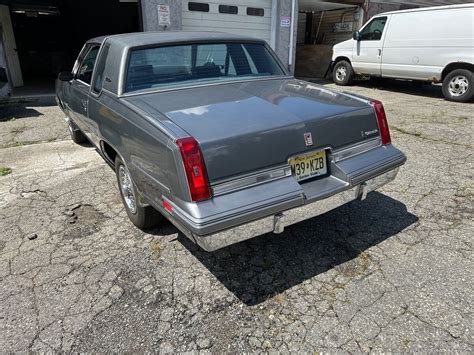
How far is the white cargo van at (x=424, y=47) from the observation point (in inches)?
317

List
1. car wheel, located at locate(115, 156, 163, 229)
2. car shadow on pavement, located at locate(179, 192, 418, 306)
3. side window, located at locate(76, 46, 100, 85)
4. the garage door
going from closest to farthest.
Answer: car shadow on pavement, located at locate(179, 192, 418, 306) < car wheel, located at locate(115, 156, 163, 229) < side window, located at locate(76, 46, 100, 85) < the garage door

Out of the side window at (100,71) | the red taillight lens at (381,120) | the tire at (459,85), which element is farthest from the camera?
the tire at (459,85)

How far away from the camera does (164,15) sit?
864cm

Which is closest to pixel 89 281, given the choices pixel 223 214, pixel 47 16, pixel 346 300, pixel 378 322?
pixel 223 214

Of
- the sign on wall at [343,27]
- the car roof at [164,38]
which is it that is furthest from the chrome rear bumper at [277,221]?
the sign on wall at [343,27]

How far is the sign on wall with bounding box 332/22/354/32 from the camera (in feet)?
44.0

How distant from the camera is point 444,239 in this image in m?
3.04

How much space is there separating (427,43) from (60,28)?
49.1 feet

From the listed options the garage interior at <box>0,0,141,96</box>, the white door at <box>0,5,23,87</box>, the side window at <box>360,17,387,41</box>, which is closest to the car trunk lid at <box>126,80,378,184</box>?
the side window at <box>360,17,387,41</box>

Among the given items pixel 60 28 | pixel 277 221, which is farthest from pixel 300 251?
pixel 60 28

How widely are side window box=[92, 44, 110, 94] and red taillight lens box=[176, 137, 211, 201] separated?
5.76 ft

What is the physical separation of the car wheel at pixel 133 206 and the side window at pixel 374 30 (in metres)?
8.92

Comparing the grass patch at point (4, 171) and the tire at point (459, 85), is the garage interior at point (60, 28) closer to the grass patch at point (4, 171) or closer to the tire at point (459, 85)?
the grass patch at point (4, 171)

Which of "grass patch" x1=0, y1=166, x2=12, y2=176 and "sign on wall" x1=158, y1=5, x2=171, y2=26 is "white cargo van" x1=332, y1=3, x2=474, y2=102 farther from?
"grass patch" x1=0, y1=166, x2=12, y2=176
